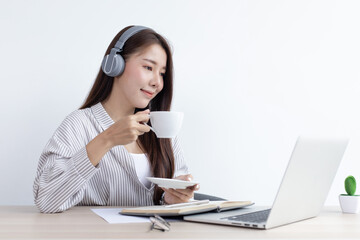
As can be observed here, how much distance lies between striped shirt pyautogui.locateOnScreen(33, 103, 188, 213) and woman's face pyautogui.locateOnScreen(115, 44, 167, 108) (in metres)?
0.14

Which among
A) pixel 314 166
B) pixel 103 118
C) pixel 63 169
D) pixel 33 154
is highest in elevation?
pixel 314 166

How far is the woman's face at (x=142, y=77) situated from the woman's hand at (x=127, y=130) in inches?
21.0

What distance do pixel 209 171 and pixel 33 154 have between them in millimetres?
928

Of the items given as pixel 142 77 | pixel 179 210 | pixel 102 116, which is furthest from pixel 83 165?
pixel 142 77

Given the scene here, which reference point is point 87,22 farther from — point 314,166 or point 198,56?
point 314,166

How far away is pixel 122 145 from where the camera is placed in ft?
5.65

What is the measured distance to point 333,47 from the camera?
251 cm

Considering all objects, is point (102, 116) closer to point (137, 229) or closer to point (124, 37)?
point (124, 37)

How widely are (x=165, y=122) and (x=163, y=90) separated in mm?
704

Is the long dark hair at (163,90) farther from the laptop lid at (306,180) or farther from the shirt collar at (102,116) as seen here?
the laptop lid at (306,180)

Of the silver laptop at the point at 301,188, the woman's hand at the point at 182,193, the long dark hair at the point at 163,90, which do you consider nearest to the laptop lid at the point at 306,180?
the silver laptop at the point at 301,188

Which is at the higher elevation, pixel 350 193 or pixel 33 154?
pixel 350 193

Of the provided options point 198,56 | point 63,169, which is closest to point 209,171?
point 198,56

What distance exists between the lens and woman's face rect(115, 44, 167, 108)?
183 centimetres
